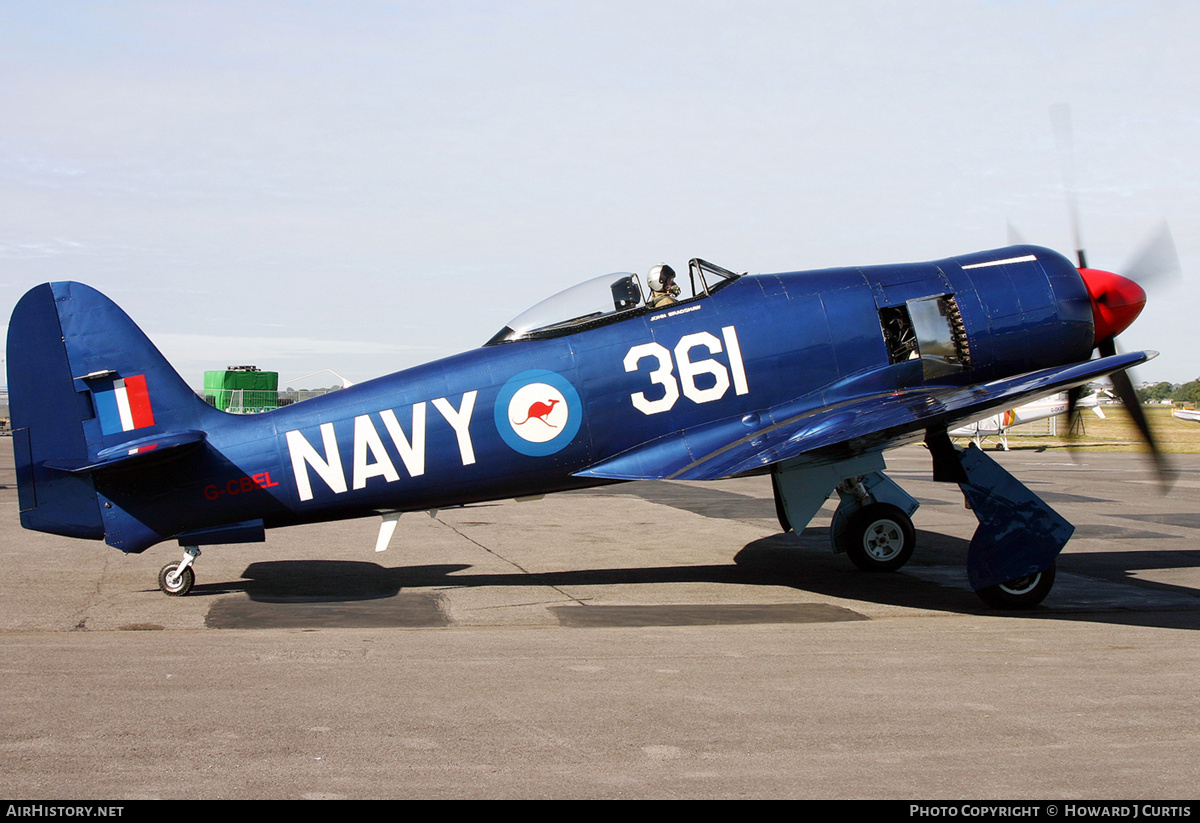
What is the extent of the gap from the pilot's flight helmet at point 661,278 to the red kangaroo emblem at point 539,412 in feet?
5.05

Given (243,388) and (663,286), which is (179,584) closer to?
(663,286)

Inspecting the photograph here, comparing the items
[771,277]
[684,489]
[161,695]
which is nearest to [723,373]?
[771,277]

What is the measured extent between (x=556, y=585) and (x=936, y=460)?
3.90 meters

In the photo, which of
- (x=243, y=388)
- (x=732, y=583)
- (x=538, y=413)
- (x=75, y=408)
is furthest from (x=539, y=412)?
(x=243, y=388)

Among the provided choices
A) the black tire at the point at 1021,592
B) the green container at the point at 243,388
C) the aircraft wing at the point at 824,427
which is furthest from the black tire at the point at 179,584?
the green container at the point at 243,388

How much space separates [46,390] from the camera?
812cm

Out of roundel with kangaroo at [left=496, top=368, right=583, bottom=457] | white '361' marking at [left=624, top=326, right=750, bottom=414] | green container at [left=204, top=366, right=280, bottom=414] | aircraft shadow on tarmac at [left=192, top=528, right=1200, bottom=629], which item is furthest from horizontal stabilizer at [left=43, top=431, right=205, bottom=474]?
green container at [left=204, top=366, right=280, bottom=414]

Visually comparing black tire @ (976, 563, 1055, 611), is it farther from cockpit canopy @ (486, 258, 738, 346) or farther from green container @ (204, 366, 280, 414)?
green container @ (204, 366, 280, 414)

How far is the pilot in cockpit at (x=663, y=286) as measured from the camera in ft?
29.0

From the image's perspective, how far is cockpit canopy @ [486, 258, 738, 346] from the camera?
873cm

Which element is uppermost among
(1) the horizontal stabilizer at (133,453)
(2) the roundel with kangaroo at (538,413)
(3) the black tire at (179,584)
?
→ (1) the horizontal stabilizer at (133,453)

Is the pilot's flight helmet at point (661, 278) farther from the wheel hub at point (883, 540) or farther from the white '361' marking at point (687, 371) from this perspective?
the wheel hub at point (883, 540)

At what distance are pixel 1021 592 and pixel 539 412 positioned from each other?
15.1ft
